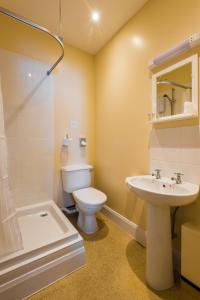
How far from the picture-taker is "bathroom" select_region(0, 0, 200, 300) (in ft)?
3.98

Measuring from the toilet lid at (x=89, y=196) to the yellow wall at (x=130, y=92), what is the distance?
0.30 m

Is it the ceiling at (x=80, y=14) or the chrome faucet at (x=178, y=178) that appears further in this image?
the ceiling at (x=80, y=14)

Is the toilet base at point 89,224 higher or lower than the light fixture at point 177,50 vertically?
lower

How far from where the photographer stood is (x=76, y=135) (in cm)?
237

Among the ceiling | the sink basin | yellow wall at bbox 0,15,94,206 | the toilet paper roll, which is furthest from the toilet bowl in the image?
the ceiling

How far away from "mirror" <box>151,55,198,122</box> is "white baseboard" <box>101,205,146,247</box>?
1.20 metres

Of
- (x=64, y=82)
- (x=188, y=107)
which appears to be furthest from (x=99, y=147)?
(x=188, y=107)

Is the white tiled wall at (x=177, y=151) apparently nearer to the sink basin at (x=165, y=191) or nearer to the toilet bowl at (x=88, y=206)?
the sink basin at (x=165, y=191)

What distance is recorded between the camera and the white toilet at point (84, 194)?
5.89ft

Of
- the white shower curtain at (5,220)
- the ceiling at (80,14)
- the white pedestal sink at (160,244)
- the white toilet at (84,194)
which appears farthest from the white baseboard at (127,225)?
the ceiling at (80,14)

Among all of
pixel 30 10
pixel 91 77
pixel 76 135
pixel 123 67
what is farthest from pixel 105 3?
pixel 76 135

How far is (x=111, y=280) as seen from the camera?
4.23 ft

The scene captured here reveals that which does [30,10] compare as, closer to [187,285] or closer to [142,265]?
[142,265]

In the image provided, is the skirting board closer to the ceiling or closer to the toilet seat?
the toilet seat
